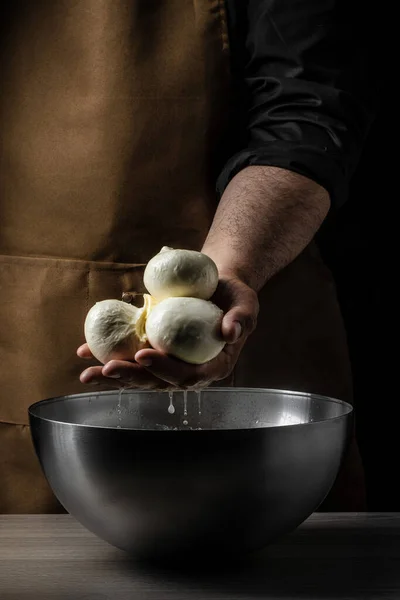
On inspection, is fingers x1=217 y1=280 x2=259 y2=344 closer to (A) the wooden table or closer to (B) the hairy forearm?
(B) the hairy forearm

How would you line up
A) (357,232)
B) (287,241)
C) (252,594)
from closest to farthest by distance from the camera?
(252,594)
(287,241)
(357,232)

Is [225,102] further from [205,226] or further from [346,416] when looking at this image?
[346,416]

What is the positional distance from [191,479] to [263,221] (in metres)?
0.47

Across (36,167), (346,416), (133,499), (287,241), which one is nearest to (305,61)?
(287,241)

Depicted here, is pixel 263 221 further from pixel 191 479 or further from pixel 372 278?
pixel 372 278

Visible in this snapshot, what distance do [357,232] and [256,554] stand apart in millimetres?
1175

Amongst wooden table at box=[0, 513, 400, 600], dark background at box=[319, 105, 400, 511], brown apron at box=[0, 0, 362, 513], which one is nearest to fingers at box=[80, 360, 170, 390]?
wooden table at box=[0, 513, 400, 600]

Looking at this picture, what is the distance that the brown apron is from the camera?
1.24m

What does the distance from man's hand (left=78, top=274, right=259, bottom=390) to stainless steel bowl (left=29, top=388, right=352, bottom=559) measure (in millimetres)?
93

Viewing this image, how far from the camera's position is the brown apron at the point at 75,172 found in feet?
4.08

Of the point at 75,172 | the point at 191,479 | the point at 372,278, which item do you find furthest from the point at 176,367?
the point at 372,278

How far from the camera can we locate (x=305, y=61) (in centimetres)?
124

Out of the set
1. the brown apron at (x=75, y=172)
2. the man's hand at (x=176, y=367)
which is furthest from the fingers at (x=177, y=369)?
the brown apron at (x=75, y=172)

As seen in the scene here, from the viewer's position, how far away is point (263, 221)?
1.16 metres
